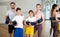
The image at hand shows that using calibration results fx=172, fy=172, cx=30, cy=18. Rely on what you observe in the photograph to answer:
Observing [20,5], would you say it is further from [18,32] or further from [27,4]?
[18,32]

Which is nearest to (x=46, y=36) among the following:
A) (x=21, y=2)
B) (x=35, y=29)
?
(x=35, y=29)

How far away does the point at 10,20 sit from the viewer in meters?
3.97

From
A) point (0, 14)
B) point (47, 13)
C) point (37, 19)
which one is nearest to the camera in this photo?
point (37, 19)

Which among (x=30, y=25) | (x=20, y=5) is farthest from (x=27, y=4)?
(x=30, y=25)

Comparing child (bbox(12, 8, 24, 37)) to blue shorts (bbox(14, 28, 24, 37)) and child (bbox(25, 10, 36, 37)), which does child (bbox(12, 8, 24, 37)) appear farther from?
child (bbox(25, 10, 36, 37))

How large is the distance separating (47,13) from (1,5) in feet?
8.70

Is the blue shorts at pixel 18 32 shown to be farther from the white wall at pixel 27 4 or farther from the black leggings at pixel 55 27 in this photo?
the white wall at pixel 27 4

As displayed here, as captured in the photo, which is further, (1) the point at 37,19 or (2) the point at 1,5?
(2) the point at 1,5

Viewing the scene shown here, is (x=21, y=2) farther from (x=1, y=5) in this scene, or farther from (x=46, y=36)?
(x=46, y=36)

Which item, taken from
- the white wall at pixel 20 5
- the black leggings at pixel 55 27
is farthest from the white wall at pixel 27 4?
the black leggings at pixel 55 27

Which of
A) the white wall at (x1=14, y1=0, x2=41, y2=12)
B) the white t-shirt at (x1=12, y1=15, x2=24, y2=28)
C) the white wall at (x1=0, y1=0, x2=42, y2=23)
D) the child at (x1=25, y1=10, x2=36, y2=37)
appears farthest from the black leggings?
the white wall at (x1=14, y1=0, x2=41, y2=12)

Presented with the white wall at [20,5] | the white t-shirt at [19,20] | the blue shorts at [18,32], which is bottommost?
the blue shorts at [18,32]

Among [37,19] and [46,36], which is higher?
[37,19]

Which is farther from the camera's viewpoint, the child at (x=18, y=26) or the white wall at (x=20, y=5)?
the white wall at (x=20, y=5)
